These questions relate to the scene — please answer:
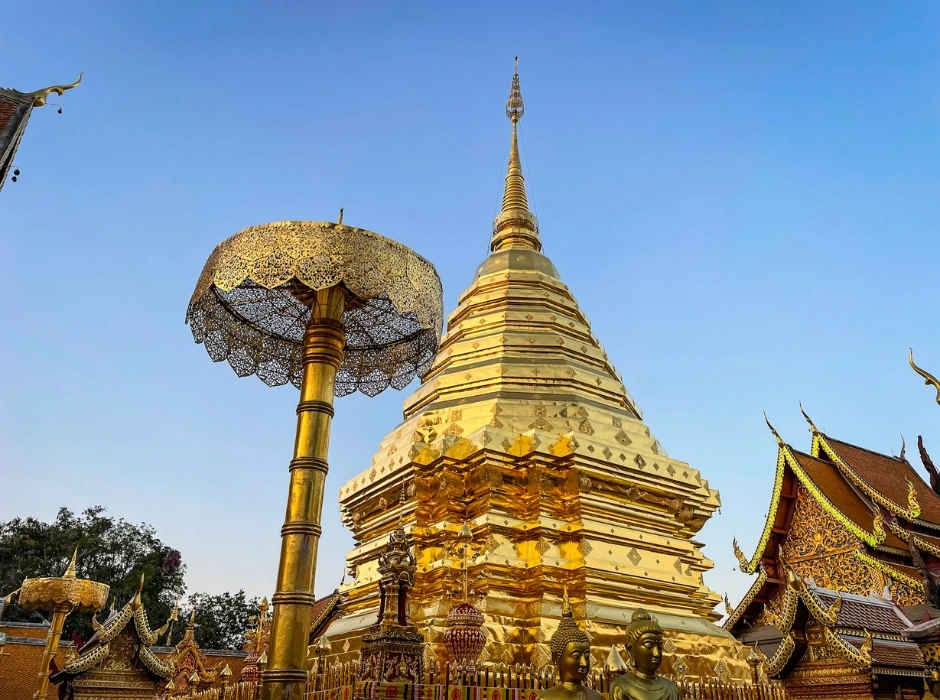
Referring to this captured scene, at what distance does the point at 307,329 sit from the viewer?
5.41m

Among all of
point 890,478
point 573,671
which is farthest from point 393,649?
point 890,478

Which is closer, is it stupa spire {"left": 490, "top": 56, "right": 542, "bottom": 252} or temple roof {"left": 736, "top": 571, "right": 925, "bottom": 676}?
temple roof {"left": 736, "top": 571, "right": 925, "bottom": 676}

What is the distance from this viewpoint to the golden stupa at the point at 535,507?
911 centimetres

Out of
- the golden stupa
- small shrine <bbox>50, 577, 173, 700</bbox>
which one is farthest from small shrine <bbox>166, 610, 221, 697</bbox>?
the golden stupa

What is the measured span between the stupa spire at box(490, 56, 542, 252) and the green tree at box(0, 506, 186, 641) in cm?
1963

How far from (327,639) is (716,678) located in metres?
4.80

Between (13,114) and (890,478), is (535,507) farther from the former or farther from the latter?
(890,478)

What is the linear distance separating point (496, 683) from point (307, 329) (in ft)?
11.8

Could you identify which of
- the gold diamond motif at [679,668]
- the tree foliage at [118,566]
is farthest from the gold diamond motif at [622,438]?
the tree foliage at [118,566]

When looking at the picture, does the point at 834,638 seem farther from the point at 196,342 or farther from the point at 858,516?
the point at 196,342

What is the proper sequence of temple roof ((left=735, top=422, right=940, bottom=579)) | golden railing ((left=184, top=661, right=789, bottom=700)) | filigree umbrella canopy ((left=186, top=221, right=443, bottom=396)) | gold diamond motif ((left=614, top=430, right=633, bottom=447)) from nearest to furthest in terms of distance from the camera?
filigree umbrella canopy ((left=186, top=221, right=443, bottom=396)) < golden railing ((left=184, top=661, right=789, bottom=700)) < gold diamond motif ((left=614, top=430, right=633, bottom=447)) < temple roof ((left=735, top=422, right=940, bottom=579))

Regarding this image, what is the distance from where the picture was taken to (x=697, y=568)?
10656 millimetres

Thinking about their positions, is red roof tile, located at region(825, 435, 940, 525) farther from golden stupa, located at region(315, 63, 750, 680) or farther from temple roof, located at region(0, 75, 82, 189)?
temple roof, located at region(0, 75, 82, 189)

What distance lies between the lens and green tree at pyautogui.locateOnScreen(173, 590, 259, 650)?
29.3 metres
